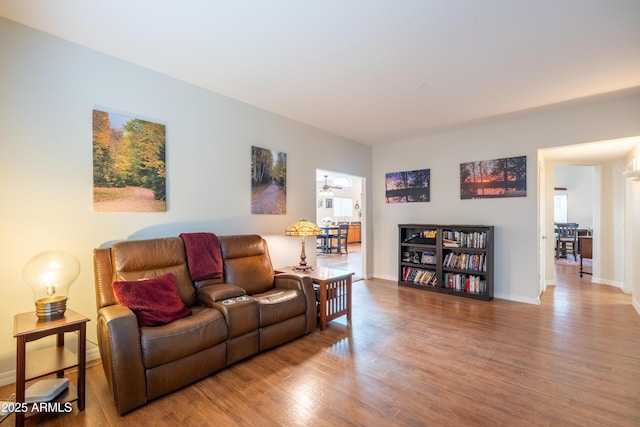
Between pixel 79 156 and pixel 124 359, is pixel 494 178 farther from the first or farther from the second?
pixel 79 156

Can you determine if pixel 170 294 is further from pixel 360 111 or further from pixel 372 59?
pixel 360 111

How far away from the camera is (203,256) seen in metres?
2.80

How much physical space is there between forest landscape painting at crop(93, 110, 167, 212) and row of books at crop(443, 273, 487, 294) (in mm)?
4142

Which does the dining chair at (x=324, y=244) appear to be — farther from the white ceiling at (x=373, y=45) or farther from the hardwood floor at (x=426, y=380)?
the white ceiling at (x=373, y=45)

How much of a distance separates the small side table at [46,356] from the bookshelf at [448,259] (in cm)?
439

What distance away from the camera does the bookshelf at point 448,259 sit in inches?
171

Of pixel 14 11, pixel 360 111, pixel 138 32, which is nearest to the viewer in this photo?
pixel 14 11

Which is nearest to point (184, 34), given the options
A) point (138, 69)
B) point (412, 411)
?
point (138, 69)

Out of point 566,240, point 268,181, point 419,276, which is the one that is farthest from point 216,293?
point 566,240

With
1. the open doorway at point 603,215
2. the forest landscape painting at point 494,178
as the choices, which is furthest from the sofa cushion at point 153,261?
the open doorway at point 603,215

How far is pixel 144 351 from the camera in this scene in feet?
6.24

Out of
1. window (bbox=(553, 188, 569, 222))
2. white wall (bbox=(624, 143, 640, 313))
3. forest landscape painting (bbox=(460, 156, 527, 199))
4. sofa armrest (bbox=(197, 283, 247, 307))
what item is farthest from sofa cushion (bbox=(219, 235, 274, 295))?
window (bbox=(553, 188, 569, 222))

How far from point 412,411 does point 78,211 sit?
2942mm

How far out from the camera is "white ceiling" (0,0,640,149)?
200cm
